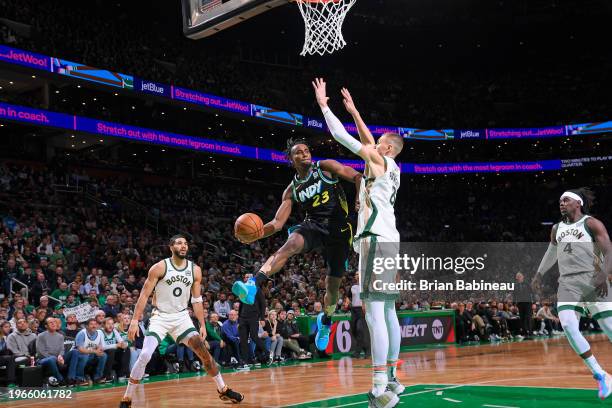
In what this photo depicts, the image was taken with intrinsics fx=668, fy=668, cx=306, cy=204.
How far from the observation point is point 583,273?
8094 mm

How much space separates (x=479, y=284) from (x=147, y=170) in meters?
16.0

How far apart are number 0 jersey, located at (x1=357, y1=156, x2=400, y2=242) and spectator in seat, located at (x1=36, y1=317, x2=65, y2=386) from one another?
7.07m

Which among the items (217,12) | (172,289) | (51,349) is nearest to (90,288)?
(51,349)

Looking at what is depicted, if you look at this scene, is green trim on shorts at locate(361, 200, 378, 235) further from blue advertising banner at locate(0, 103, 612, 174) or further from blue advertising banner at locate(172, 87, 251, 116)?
blue advertising banner at locate(172, 87, 251, 116)

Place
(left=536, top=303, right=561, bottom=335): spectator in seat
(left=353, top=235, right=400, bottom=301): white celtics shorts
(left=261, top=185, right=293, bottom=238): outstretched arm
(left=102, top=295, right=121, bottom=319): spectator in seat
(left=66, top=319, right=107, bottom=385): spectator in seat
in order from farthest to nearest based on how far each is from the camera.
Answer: (left=536, top=303, right=561, bottom=335): spectator in seat, (left=102, top=295, right=121, bottom=319): spectator in seat, (left=66, top=319, right=107, bottom=385): spectator in seat, (left=261, top=185, right=293, bottom=238): outstretched arm, (left=353, top=235, right=400, bottom=301): white celtics shorts

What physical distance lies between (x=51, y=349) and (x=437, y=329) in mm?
12500

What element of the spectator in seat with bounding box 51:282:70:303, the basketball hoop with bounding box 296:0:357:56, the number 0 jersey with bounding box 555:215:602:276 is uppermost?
the basketball hoop with bounding box 296:0:357:56

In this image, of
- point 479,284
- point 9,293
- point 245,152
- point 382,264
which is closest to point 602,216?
point 479,284

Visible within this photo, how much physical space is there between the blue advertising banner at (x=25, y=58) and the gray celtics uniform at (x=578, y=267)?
21.0m

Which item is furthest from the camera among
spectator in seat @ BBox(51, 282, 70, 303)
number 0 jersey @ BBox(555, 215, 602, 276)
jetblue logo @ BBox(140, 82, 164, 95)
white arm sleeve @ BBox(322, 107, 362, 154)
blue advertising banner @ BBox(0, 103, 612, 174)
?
jetblue logo @ BBox(140, 82, 164, 95)

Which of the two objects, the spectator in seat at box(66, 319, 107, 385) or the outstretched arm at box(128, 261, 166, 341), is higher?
the outstretched arm at box(128, 261, 166, 341)

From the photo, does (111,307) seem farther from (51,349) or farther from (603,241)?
(603,241)

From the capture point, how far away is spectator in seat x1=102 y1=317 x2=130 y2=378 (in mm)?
12430

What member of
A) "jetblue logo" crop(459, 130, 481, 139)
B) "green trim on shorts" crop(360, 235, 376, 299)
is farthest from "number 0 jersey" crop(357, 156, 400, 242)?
"jetblue logo" crop(459, 130, 481, 139)
